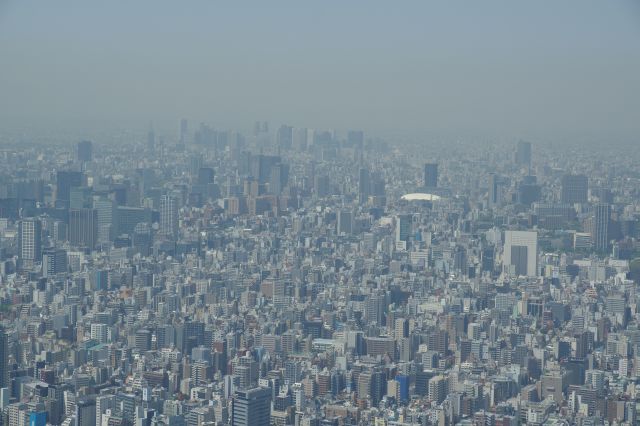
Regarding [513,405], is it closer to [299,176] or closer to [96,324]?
[96,324]

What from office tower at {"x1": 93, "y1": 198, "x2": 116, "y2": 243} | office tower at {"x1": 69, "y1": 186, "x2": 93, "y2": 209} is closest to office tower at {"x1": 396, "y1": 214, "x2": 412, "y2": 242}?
office tower at {"x1": 93, "y1": 198, "x2": 116, "y2": 243}

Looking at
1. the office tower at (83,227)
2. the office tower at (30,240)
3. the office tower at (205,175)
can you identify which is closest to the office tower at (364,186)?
the office tower at (205,175)

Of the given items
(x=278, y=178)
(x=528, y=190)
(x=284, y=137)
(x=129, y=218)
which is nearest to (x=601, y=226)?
(x=528, y=190)

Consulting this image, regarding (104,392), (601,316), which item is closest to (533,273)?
(601,316)

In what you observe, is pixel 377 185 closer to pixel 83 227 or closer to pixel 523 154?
pixel 523 154

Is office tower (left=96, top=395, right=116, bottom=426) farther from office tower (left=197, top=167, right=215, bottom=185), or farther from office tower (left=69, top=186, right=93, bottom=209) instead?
office tower (left=197, top=167, right=215, bottom=185)

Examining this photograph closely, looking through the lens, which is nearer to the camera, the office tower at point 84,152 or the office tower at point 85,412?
the office tower at point 85,412

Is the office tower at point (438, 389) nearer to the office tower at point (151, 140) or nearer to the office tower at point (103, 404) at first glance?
the office tower at point (103, 404)
